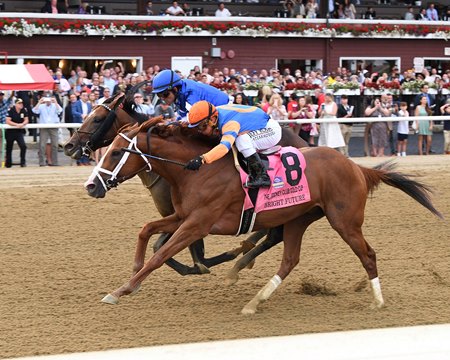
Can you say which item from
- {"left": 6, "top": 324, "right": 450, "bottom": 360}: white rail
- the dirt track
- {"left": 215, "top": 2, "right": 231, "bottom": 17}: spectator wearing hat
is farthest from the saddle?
{"left": 215, "top": 2, "right": 231, "bottom": 17}: spectator wearing hat

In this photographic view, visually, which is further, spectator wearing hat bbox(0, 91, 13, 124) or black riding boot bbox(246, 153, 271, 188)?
spectator wearing hat bbox(0, 91, 13, 124)

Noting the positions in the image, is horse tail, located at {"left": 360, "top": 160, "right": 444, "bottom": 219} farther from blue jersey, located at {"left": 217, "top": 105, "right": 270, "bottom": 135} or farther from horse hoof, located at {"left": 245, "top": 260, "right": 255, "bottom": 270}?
horse hoof, located at {"left": 245, "top": 260, "right": 255, "bottom": 270}

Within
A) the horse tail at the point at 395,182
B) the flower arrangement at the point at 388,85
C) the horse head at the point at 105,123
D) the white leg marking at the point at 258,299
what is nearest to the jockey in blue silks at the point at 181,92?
the horse head at the point at 105,123

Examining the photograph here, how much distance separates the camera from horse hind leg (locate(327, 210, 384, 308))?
7.60 m

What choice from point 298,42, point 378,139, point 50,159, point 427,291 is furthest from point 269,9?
point 427,291

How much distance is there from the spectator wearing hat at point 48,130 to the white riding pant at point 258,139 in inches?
334

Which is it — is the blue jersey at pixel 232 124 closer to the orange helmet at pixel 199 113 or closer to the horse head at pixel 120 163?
the orange helmet at pixel 199 113

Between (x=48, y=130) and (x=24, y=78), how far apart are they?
284 centimetres

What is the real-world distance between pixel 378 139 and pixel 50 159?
5.98m

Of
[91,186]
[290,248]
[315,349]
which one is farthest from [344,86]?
[315,349]

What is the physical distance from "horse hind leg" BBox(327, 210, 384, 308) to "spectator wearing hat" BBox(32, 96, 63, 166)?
29.1 feet

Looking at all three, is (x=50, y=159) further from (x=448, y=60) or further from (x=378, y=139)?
(x=448, y=60)

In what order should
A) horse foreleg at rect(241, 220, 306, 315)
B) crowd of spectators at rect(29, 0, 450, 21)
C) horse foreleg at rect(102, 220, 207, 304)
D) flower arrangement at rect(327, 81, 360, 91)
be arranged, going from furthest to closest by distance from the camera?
crowd of spectators at rect(29, 0, 450, 21), flower arrangement at rect(327, 81, 360, 91), horse foreleg at rect(241, 220, 306, 315), horse foreleg at rect(102, 220, 207, 304)

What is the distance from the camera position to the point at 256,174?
7.33m
